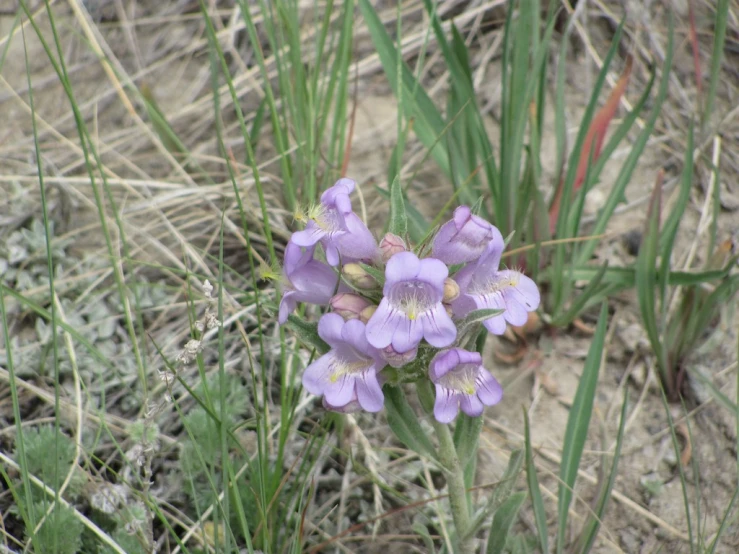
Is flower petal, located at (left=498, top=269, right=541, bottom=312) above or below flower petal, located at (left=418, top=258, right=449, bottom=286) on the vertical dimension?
below

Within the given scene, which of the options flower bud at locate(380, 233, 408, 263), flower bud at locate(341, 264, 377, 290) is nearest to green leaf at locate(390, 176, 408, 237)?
flower bud at locate(380, 233, 408, 263)

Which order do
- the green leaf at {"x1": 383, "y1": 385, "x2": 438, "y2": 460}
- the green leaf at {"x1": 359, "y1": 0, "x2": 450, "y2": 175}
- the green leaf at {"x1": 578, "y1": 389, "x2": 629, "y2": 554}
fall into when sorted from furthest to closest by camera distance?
the green leaf at {"x1": 359, "y1": 0, "x2": 450, "y2": 175}
the green leaf at {"x1": 578, "y1": 389, "x2": 629, "y2": 554}
the green leaf at {"x1": 383, "y1": 385, "x2": 438, "y2": 460}

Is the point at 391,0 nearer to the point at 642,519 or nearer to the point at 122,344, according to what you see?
the point at 122,344

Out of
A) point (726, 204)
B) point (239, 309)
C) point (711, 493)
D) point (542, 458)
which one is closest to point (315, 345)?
point (239, 309)

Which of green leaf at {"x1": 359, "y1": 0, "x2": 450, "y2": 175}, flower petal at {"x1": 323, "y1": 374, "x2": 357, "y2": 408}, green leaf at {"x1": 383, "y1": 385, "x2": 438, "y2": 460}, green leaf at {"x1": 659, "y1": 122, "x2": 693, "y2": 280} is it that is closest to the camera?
flower petal at {"x1": 323, "y1": 374, "x2": 357, "y2": 408}

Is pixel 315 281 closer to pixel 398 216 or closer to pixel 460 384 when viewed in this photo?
pixel 398 216

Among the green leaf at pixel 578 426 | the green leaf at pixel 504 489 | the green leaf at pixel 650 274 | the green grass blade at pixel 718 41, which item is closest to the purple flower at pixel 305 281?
the green leaf at pixel 504 489

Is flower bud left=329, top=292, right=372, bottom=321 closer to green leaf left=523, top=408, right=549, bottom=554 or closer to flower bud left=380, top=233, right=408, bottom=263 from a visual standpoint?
flower bud left=380, top=233, right=408, bottom=263
